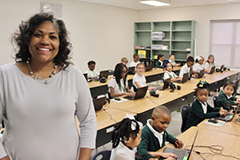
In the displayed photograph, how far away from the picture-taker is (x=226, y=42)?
929 centimetres

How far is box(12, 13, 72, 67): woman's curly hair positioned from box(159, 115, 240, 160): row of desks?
1.42 m

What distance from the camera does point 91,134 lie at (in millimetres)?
1172

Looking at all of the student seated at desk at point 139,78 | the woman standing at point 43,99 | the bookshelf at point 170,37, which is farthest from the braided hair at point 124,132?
→ the bookshelf at point 170,37

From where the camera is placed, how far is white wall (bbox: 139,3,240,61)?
8.91 metres

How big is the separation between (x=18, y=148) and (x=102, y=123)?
1.78m

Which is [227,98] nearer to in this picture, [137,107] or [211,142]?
[137,107]

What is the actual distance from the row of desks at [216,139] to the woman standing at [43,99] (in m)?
1.29

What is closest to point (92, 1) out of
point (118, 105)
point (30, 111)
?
point (118, 105)

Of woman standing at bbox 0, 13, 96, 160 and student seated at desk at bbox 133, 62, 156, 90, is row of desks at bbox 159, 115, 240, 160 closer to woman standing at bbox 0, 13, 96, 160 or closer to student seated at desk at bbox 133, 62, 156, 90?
woman standing at bbox 0, 13, 96, 160

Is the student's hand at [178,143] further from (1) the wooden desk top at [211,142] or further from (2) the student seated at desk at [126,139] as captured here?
(2) the student seated at desk at [126,139]

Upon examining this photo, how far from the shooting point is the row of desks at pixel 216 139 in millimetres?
2074

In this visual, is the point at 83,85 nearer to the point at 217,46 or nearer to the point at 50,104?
the point at 50,104

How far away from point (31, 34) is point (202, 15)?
947 cm

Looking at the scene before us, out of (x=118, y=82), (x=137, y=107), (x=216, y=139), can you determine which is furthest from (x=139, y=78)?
(x=216, y=139)
